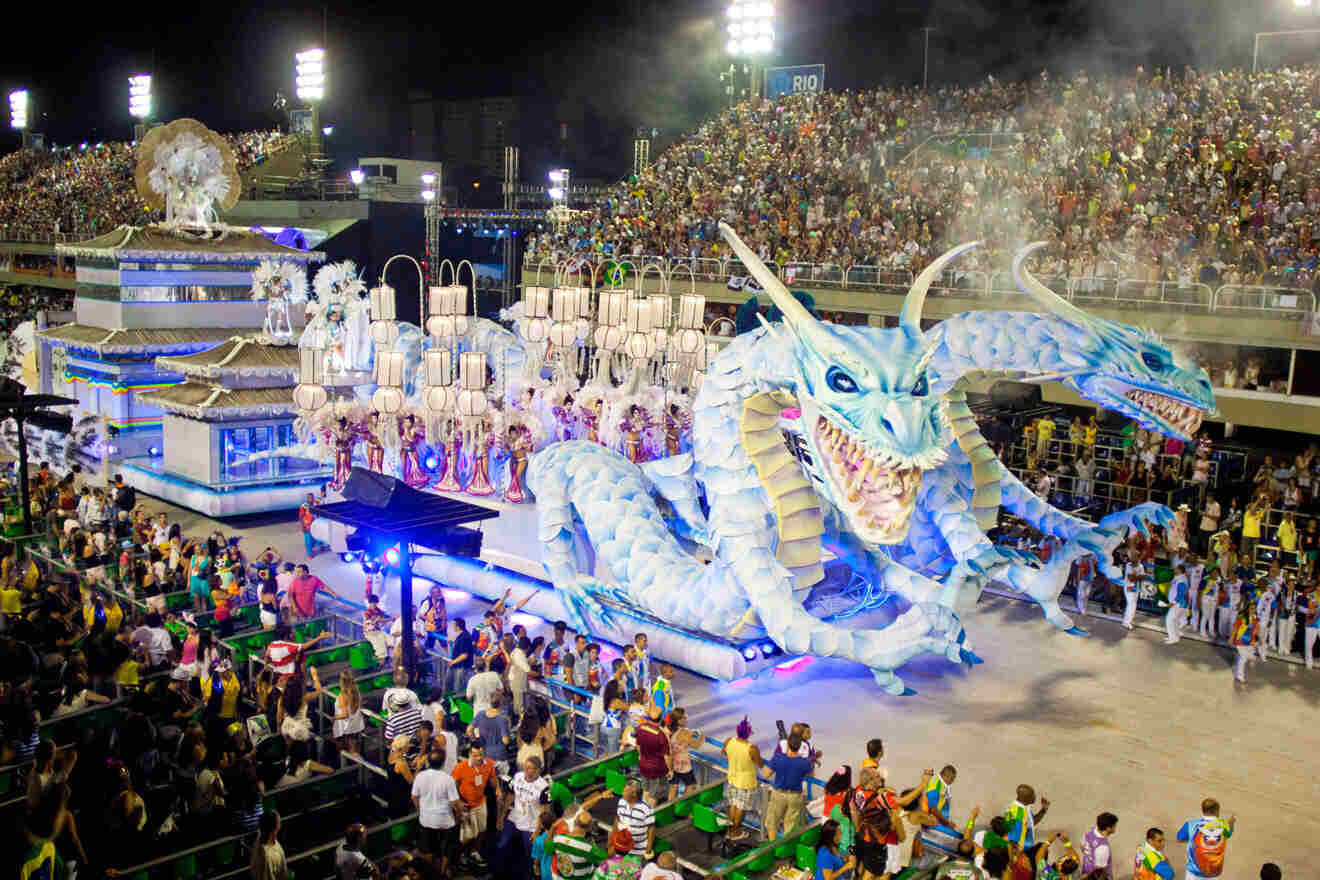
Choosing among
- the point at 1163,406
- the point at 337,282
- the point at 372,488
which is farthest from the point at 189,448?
the point at 1163,406

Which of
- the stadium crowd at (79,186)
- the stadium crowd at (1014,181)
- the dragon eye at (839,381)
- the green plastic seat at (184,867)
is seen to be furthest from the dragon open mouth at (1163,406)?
Result: the stadium crowd at (79,186)

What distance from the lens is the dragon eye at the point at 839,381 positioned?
10203 millimetres

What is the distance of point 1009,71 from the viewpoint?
28078 mm

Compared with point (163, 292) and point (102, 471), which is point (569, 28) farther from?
point (102, 471)

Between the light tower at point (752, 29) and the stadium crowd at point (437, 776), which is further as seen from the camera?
the light tower at point (752, 29)

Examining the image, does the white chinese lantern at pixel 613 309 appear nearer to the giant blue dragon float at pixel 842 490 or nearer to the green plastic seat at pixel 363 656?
the giant blue dragon float at pixel 842 490

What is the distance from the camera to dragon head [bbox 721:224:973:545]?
32.0 ft

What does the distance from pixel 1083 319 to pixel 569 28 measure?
94.0 feet

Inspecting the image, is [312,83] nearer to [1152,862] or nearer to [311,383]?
[311,383]

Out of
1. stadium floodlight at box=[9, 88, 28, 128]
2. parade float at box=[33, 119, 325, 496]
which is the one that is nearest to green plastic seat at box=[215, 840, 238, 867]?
parade float at box=[33, 119, 325, 496]

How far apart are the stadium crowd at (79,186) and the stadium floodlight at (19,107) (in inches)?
71.3

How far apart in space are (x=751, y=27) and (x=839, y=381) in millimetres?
23579

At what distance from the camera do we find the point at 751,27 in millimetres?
31688

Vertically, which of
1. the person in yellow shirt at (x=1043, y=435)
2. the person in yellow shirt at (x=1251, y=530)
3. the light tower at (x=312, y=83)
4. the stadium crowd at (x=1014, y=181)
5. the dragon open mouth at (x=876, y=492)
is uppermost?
the light tower at (x=312, y=83)
